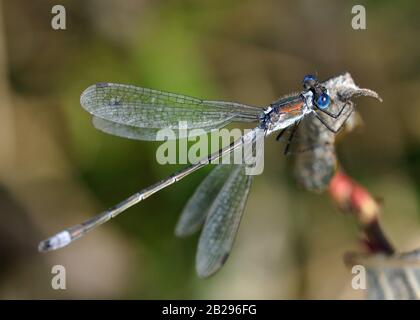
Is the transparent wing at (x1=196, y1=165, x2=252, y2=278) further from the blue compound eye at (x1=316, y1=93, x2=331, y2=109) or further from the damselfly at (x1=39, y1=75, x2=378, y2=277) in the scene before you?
the blue compound eye at (x1=316, y1=93, x2=331, y2=109)

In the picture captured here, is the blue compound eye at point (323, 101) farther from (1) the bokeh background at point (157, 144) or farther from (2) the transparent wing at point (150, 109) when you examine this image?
(1) the bokeh background at point (157, 144)

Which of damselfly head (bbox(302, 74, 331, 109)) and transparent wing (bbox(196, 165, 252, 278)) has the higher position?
damselfly head (bbox(302, 74, 331, 109))

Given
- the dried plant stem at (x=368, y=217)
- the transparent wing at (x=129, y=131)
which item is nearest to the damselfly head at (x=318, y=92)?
the dried plant stem at (x=368, y=217)

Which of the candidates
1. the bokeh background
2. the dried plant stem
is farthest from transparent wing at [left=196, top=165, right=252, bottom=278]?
the bokeh background

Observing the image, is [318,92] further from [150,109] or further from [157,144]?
[157,144]

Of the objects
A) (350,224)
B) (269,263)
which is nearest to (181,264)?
(269,263)
